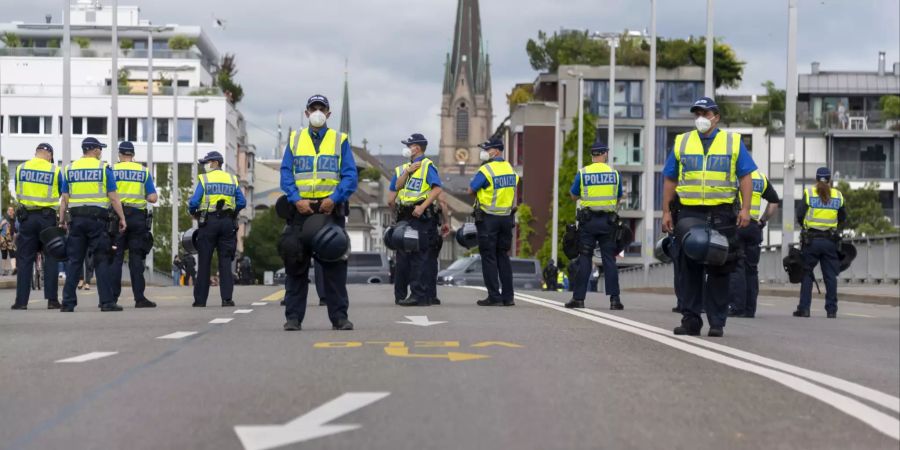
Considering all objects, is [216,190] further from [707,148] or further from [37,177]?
[707,148]

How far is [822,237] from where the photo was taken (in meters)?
20.0

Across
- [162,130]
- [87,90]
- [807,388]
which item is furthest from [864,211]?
[807,388]

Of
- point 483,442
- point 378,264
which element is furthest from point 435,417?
point 378,264

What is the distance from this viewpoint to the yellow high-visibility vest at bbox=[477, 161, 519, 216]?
742 inches

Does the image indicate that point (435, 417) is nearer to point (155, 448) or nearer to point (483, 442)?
point (483, 442)

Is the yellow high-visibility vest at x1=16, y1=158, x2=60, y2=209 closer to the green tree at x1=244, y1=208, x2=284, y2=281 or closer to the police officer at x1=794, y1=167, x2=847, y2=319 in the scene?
the police officer at x1=794, y1=167, x2=847, y2=319

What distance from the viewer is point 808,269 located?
20.0 meters

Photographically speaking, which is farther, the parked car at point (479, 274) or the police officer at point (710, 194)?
the parked car at point (479, 274)

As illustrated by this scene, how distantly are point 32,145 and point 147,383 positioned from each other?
4017 inches

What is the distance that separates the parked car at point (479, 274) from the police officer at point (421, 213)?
89.6 feet

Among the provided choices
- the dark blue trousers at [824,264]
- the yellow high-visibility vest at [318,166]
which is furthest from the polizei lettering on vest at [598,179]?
the yellow high-visibility vest at [318,166]

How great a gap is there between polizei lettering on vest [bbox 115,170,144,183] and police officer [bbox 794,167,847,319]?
8139 millimetres

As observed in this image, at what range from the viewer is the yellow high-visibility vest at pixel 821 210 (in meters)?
19.8

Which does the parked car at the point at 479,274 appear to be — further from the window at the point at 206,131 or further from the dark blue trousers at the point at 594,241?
the window at the point at 206,131
